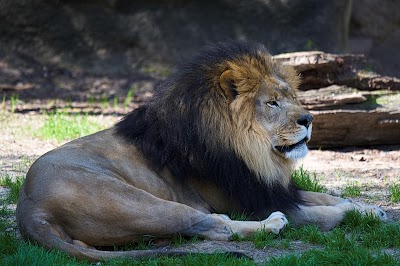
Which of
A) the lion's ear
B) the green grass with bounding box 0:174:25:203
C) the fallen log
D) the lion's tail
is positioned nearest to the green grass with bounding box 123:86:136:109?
the fallen log

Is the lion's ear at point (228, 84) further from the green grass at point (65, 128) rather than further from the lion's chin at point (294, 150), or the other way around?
the green grass at point (65, 128)


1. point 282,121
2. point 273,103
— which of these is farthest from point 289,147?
point 273,103

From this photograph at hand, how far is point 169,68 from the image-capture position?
12.3 metres

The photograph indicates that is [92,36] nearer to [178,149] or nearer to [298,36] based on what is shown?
[298,36]

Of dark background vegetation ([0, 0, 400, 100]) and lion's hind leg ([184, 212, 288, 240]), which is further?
dark background vegetation ([0, 0, 400, 100])

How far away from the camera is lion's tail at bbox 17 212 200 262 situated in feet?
15.5

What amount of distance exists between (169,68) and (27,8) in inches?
94.4

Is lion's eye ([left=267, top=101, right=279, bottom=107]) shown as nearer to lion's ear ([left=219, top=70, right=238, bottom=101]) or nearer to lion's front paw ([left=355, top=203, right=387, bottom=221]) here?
lion's ear ([left=219, top=70, right=238, bottom=101])

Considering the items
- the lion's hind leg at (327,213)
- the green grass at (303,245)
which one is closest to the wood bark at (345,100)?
the lion's hind leg at (327,213)

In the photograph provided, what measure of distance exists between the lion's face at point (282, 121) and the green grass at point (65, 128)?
3.63m

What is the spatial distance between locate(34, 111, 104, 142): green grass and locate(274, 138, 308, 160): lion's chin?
145 inches

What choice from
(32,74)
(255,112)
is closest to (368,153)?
(255,112)

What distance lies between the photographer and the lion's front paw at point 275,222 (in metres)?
5.28

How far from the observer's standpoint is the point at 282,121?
5.64 meters
